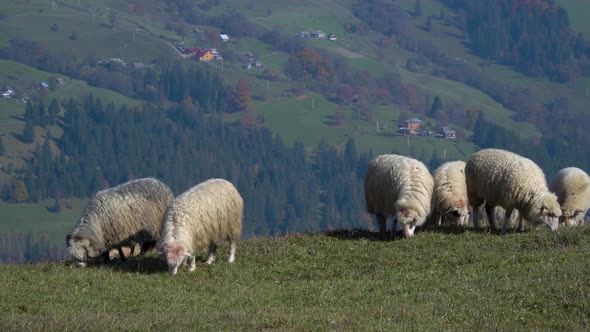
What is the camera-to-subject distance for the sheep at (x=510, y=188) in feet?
73.5

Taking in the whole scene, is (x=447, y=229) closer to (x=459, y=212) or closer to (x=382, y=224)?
(x=459, y=212)

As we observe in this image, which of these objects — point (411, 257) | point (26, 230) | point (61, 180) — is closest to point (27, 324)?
point (411, 257)

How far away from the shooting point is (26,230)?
136250 millimetres

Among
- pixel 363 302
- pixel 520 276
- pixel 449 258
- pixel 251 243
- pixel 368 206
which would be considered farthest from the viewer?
pixel 368 206

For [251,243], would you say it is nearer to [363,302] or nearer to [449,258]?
A: [449,258]

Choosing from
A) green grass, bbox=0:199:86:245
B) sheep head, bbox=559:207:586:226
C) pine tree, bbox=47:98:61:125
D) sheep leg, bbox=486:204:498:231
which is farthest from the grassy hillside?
pine tree, bbox=47:98:61:125

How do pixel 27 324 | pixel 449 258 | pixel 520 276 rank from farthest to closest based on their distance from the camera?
pixel 449 258 < pixel 520 276 < pixel 27 324

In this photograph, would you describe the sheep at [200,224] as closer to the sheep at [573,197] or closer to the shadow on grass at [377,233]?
the shadow on grass at [377,233]

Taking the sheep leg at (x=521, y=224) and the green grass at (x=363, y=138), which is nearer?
the sheep leg at (x=521, y=224)

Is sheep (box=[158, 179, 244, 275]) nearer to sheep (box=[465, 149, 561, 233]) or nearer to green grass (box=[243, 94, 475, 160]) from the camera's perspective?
sheep (box=[465, 149, 561, 233])

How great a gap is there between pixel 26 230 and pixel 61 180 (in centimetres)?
2992

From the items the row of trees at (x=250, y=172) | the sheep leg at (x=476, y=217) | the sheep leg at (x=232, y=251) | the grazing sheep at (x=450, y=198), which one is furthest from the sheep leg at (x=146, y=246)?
the row of trees at (x=250, y=172)

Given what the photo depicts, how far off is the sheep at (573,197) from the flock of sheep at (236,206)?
126 inches

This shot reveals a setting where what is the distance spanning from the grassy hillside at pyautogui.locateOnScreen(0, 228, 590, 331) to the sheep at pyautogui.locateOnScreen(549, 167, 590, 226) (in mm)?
4832
